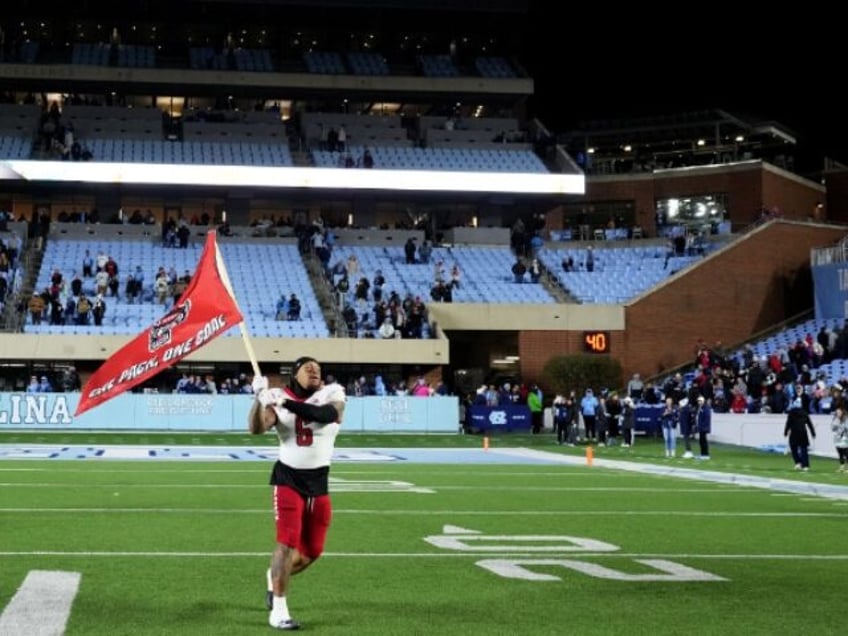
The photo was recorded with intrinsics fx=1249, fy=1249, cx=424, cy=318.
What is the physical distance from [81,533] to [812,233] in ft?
149

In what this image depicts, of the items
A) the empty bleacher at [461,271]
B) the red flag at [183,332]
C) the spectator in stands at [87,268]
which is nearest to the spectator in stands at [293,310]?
the empty bleacher at [461,271]

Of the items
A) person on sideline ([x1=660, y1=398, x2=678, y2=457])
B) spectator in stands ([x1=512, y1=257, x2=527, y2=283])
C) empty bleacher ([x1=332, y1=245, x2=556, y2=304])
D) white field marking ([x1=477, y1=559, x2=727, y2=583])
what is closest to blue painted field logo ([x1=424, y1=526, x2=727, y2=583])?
white field marking ([x1=477, y1=559, x2=727, y2=583])

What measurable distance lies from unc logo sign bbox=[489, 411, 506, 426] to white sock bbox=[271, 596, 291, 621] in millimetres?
32925

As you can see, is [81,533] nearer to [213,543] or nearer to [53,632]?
[213,543]

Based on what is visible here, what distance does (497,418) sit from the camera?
40.7 m

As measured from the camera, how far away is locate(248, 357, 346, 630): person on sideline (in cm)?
785

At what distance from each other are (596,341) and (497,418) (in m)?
7.65

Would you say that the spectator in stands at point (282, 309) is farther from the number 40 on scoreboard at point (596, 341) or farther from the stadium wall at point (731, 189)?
the stadium wall at point (731, 189)

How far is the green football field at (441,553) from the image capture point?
26.9ft

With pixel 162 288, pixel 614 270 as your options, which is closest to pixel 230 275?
pixel 162 288

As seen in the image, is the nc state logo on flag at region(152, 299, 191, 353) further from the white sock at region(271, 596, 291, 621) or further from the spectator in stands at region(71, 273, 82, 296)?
the spectator in stands at region(71, 273, 82, 296)

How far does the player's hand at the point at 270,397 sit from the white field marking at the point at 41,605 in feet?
5.88

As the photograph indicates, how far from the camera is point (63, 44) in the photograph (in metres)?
59.8

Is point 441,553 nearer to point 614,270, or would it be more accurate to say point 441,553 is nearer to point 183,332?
point 183,332
